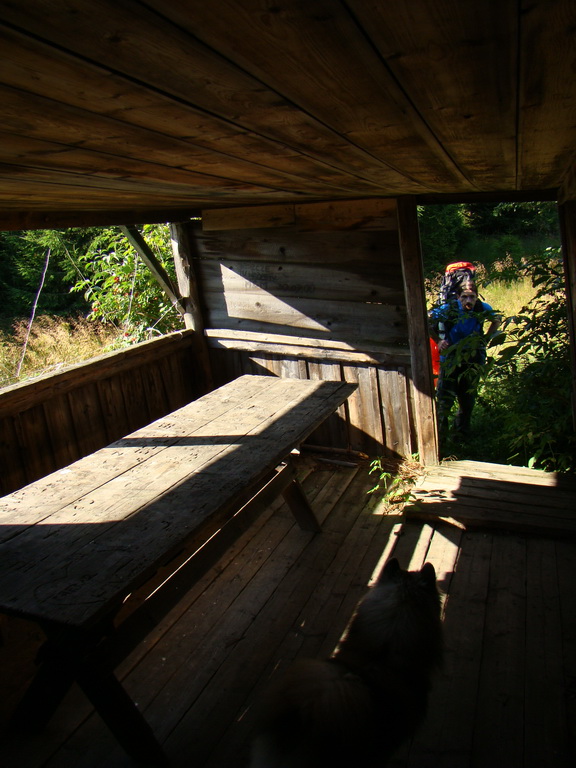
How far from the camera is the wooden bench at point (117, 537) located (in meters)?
2.01

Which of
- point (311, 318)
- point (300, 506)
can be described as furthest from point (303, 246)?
point (300, 506)

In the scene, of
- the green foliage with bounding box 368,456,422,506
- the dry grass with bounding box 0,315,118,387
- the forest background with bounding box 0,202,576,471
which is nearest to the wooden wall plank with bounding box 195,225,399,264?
the forest background with bounding box 0,202,576,471

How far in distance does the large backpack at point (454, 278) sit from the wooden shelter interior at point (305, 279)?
943mm

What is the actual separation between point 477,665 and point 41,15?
3.14m

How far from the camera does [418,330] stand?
179 inches

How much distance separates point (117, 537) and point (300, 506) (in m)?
2.05

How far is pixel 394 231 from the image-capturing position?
455 cm

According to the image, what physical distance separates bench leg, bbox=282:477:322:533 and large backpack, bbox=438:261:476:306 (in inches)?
95.0

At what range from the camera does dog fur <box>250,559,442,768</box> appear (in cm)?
175

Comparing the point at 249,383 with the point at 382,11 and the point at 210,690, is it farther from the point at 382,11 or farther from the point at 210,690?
the point at 382,11

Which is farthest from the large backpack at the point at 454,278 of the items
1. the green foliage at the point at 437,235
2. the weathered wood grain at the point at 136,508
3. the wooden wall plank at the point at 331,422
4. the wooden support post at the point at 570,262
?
the green foliage at the point at 437,235

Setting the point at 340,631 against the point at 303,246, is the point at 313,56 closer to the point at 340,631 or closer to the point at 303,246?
the point at 340,631

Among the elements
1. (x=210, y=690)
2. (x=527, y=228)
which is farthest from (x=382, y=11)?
(x=527, y=228)

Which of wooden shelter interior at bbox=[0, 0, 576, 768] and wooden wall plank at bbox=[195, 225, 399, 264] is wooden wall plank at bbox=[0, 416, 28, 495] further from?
wooden wall plank at bbox=[195, 225, 399, 264]
